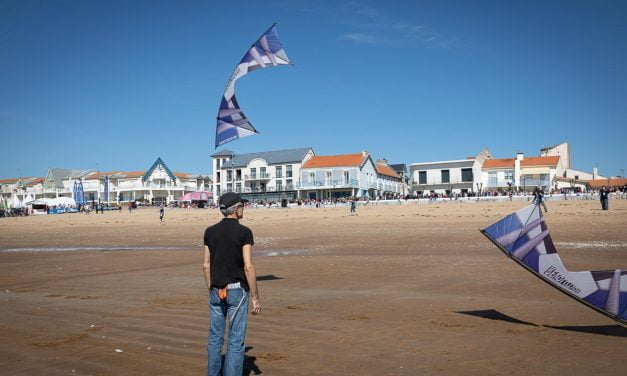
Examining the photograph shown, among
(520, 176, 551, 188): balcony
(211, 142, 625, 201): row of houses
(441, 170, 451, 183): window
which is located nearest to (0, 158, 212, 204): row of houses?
(211, 142, 625, 201): row of houses

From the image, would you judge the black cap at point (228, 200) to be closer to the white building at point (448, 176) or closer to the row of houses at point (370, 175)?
the row of houses at point (370, 175)

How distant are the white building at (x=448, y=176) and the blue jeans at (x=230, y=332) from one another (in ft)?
263

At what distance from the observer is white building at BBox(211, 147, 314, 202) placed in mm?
88500

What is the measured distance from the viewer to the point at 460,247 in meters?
16.0

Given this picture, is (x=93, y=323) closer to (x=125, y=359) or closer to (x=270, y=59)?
(x=125, y=359)

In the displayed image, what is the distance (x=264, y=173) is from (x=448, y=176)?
106 feet

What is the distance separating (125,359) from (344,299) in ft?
13.4

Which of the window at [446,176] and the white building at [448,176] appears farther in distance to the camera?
the window at [446,176]

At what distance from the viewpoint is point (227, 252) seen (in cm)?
460

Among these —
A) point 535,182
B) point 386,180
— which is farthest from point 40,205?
point 535,182

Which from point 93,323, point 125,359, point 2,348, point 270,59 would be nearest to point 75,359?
point 125,359

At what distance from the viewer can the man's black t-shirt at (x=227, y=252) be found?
4570mm

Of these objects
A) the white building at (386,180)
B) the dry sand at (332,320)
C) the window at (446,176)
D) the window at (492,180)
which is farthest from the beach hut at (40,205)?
the dry sand at (332,320)

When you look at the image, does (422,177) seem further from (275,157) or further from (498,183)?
(275,157)
